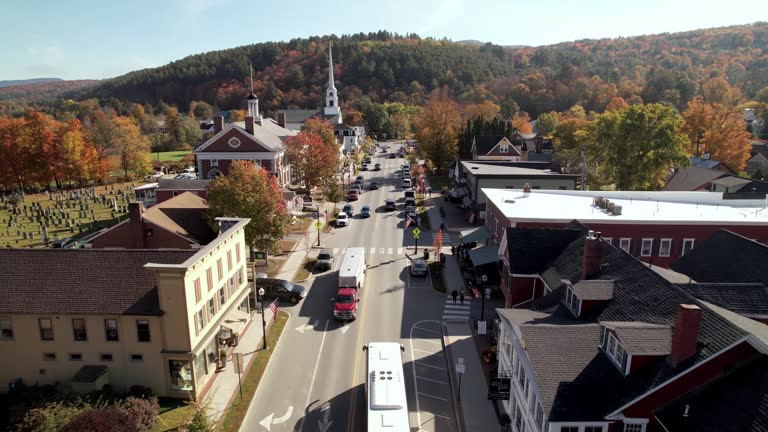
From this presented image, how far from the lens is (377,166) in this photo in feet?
322

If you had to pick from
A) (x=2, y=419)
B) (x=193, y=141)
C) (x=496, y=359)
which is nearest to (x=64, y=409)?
(x=2, y=419)

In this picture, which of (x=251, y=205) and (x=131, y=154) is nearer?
(x=251, y=205)

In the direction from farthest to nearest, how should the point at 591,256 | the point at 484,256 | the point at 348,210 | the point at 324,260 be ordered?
the point at 348,210, the point at 324,260, the point at 484,256, the point at 591,256

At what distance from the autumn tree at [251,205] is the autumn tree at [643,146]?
4124 cm

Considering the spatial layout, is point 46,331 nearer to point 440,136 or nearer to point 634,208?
point 634,208

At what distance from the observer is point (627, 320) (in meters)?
19.7

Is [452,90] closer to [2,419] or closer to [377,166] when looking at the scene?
[377,166]

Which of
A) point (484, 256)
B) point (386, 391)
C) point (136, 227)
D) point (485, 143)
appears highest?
point (485, 143)

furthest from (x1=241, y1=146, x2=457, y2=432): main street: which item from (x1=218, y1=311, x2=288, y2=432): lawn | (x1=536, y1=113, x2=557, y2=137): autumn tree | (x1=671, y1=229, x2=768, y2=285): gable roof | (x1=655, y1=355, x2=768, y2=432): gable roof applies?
(x1=536, y1=113, x2=557, y2=137): autumn tree

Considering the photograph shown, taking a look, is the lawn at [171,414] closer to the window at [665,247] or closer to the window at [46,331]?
the window at [46,331]

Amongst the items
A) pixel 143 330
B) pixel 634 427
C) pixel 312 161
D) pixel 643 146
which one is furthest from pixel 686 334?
pixel 312 161

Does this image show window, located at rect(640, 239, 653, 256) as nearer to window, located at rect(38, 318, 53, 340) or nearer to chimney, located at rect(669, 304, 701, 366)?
→ chimney, located at rect(669, 304, 701, 366)

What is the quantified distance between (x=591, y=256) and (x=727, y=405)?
9.83 m

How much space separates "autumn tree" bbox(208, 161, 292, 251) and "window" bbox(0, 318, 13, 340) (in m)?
15.0
